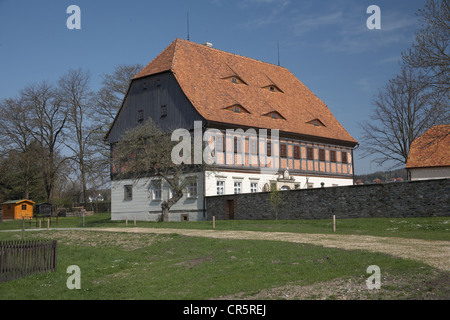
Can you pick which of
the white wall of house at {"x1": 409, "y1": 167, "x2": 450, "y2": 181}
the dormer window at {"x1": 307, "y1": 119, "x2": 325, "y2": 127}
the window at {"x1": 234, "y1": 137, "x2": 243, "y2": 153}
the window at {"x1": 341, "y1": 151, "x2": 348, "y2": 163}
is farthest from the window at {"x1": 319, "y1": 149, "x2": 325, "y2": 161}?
the window at {"x1": 234, "y1": 137, "x2": 243, "y2": 153}

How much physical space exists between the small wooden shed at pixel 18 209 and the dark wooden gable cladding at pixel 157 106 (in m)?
16.3

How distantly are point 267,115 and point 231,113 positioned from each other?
4.26 meters

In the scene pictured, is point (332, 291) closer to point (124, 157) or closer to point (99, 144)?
point (124, 157)

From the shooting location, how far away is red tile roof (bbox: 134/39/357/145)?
41.5 metres

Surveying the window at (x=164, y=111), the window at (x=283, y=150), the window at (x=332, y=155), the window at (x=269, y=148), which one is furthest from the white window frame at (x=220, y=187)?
the window at (x=332, y=155)

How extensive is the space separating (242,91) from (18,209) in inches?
1150

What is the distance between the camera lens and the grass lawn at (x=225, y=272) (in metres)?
11.8

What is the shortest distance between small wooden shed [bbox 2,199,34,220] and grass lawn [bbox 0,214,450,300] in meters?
36.1

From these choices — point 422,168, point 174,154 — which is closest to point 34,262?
point 174,154

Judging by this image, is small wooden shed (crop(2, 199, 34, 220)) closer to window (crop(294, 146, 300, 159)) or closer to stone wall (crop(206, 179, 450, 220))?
stone wall (crop(206, 179, 450, 220))

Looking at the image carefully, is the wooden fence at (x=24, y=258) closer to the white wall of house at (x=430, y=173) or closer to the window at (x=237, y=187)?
the window at (x=237, y=187)
